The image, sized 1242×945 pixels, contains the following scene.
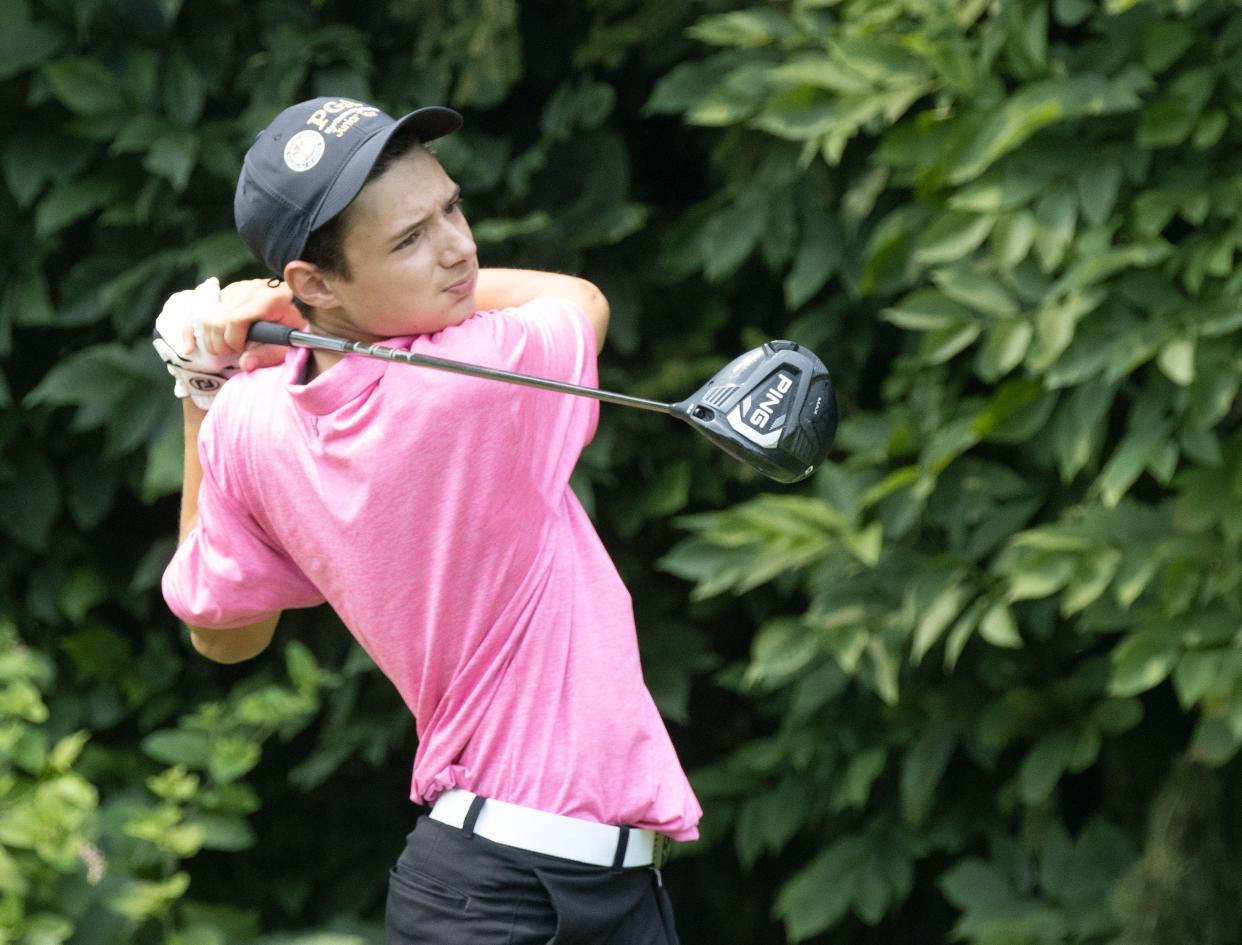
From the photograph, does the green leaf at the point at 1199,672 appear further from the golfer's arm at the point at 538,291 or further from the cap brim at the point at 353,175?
the cap brim at the point at 353,175

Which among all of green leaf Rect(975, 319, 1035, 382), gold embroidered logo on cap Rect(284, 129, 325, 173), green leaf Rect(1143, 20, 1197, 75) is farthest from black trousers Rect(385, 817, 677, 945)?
green leaf Rect(1143, 20, 1197, 75)

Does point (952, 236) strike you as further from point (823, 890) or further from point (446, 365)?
point (446, 365)

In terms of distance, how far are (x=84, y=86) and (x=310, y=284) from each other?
1.81m

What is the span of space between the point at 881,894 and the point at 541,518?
1768mm

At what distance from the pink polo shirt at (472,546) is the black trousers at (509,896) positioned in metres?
0.06

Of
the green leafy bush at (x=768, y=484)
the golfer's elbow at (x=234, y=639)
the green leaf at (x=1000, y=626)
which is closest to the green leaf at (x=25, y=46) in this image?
the green leafy bush at (x=768, y=484)

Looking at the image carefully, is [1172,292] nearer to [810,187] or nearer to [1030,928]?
[810,187]

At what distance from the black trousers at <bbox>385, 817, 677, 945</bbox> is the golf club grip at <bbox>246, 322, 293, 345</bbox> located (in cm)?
56

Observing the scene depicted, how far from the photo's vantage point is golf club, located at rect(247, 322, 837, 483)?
1.84m

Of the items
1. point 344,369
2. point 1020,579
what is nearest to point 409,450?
point 344,369

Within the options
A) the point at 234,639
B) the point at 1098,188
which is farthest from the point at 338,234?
the point at 1098,188

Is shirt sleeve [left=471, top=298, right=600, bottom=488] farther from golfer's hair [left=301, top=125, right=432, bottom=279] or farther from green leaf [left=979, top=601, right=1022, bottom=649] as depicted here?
green leaf [left=979, top=601, right=1022, bottom=649]

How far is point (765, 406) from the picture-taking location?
1.86 m

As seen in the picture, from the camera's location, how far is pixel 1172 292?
296 centimetres
